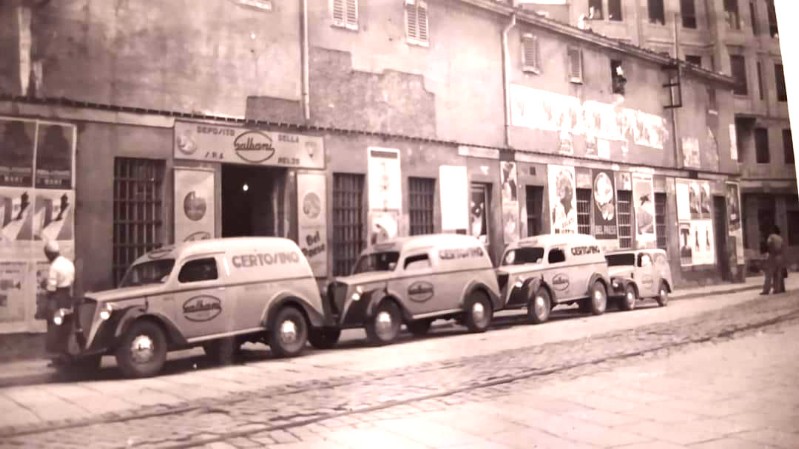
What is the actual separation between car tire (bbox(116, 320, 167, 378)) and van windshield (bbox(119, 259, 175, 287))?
130mm

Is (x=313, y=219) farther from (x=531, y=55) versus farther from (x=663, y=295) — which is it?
(x=663, y=295)

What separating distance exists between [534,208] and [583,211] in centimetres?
28

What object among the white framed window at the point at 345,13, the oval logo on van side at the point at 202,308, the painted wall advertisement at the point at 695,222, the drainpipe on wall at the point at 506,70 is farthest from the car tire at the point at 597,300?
the oval logo on van side at the point at 202,308

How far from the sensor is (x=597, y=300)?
2777 mm

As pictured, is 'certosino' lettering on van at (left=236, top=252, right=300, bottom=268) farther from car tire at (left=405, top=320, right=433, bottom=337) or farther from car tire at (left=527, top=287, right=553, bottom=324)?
car tire at (left=527, top=287, right=553, bottom=324)

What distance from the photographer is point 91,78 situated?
1823 millimetres

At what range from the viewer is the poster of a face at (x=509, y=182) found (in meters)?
2.60

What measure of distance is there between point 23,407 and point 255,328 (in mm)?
660

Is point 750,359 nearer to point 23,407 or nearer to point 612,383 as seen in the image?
point 612,383

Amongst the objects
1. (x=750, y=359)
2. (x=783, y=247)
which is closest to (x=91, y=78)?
(x=750, y=359)

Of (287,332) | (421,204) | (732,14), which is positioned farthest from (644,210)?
(287,332)

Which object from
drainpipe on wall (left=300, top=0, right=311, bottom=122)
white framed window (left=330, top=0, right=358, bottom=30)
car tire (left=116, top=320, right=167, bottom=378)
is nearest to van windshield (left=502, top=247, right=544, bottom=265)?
drainpipe on wall (left=300, top=0, right=311, bottom=122)

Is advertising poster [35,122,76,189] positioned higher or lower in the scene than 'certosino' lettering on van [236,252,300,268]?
higher

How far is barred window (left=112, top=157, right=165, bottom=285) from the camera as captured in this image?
1.80 m
